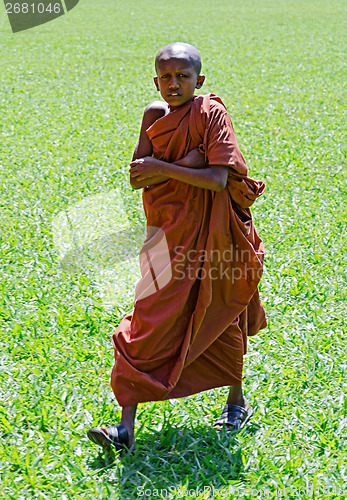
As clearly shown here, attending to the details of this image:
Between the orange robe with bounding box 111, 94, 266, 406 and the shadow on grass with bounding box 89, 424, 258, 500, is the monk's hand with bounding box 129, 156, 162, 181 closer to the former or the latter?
the orange robe with bounding box 111, 94, 266, 406

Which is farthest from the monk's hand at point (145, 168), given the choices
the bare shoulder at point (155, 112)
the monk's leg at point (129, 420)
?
the monk's leg at point (129, 420)

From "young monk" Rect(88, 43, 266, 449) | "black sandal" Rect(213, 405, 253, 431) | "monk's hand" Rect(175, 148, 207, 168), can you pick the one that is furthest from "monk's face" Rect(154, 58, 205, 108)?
"black sandal" Rect(213, 405, 253, 431)

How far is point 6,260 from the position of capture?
16.0 ft

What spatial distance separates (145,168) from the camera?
9.16 ft

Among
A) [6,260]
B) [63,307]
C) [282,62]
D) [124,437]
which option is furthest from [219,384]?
[282,62]

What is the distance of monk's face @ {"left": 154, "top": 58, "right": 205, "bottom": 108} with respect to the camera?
2.71m

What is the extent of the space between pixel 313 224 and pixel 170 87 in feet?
10.1

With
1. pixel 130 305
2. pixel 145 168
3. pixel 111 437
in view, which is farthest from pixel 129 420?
pixel 130 305

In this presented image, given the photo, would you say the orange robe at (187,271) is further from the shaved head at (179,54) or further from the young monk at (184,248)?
the shaved head at (179,54)

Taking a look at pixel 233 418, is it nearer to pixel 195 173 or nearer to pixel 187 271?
pixel 187 271

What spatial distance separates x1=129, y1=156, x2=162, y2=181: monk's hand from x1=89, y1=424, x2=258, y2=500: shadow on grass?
1.08m

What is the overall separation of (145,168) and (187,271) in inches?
17.3

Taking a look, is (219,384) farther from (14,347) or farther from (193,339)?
(14,347)

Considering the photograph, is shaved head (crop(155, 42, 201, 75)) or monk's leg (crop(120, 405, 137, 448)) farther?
monk's leg (crop(120, 405, 137, 448))
